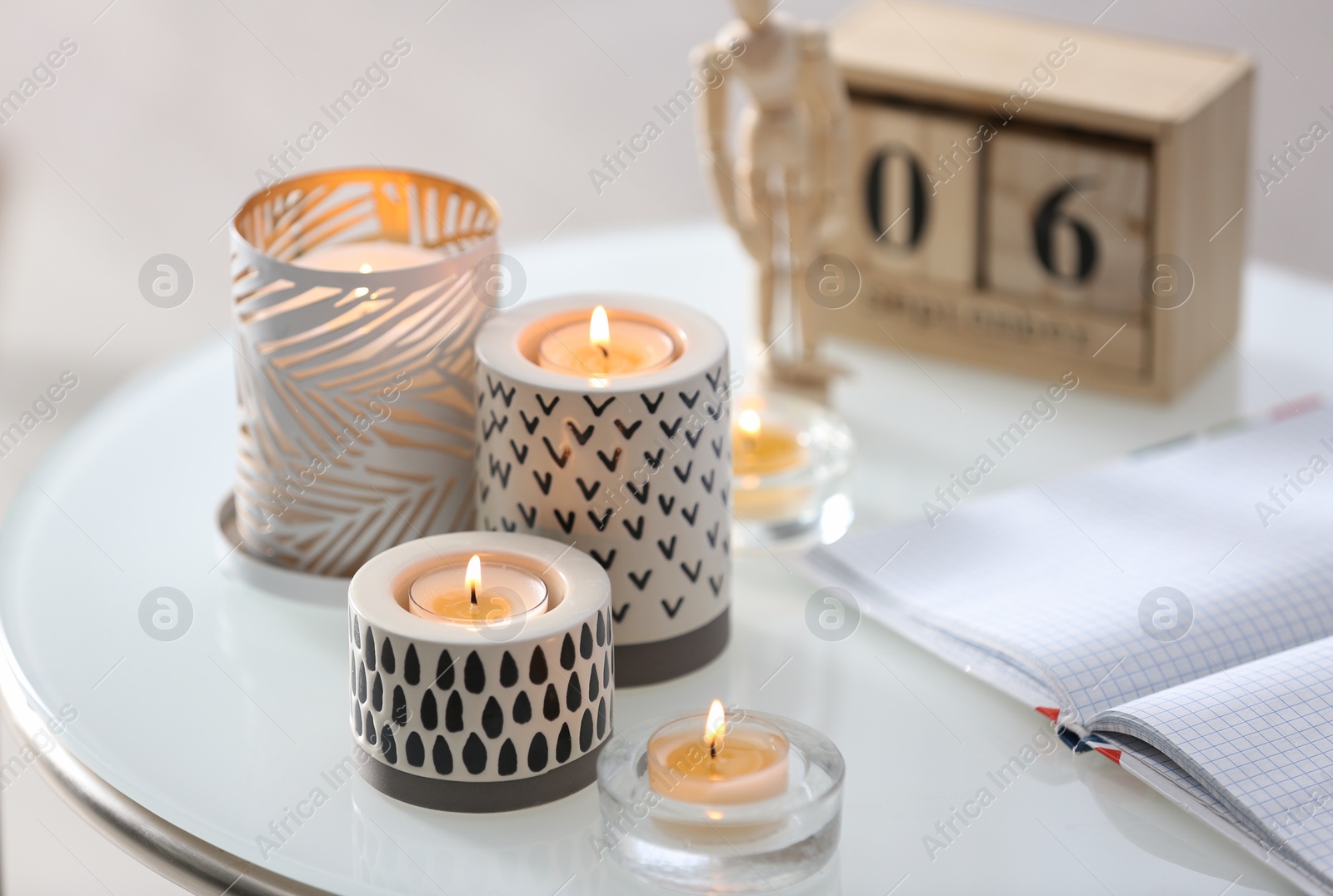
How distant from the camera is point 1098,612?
796mm

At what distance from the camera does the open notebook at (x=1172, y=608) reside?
26.6 inches

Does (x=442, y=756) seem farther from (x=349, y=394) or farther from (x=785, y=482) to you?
(x=785, y=482)

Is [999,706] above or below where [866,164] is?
below

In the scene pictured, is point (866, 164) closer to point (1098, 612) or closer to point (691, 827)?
point (1098, 612)

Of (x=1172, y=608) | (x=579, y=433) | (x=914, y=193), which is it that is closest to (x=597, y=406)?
(x=579, y=433)

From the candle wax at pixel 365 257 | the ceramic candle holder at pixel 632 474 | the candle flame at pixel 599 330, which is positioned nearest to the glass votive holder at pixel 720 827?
the ceramic candle holder at pixel 632 474

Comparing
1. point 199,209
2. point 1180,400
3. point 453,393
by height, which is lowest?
point 199,209

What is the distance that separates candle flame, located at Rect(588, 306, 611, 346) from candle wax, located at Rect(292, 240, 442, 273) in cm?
11

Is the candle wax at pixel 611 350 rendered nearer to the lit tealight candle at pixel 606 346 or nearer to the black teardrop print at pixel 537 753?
the lit tealight candle at pixel 606 346

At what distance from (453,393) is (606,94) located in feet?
6.39

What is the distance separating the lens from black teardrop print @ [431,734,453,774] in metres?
0.68

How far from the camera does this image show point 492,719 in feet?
2.19

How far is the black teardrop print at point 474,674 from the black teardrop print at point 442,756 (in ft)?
0.11

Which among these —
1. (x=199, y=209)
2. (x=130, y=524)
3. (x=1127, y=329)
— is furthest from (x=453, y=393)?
(x=199, y=209)
